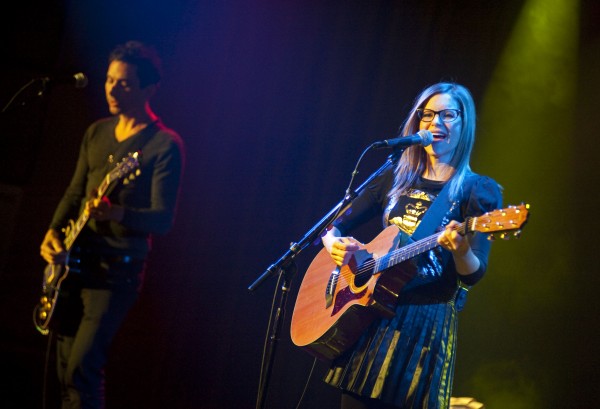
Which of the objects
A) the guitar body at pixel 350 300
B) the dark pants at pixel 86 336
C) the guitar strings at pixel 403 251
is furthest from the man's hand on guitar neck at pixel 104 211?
the guitar strings at pixel 403 251

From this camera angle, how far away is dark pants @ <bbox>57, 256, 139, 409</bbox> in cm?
303

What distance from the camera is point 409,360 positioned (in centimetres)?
229

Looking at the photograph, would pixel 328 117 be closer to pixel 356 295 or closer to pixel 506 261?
pixel 506 261

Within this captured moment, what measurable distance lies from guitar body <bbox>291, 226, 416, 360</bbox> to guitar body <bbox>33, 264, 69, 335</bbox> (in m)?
1.31

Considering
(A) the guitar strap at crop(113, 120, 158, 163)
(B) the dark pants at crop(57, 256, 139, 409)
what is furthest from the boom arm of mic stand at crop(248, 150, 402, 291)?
(A) the guitar strap at crop(113, 120, 158, 163)

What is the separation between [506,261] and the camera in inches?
150

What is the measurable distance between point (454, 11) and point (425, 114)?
1591 mm

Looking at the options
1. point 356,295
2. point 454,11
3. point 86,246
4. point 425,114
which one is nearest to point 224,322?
point 86,246

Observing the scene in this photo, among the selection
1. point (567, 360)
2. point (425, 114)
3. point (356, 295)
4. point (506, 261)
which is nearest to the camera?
point (356, 295)

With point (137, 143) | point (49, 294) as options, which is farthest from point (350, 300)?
point (49, 294)

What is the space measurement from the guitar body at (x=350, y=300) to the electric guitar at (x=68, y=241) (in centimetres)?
126

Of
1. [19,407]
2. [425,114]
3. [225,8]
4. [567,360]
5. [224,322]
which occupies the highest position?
[225,8]

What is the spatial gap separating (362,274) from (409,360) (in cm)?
45

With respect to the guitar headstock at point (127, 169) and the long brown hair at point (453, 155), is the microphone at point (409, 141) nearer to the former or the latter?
the long brown hair at point (453, 155)
